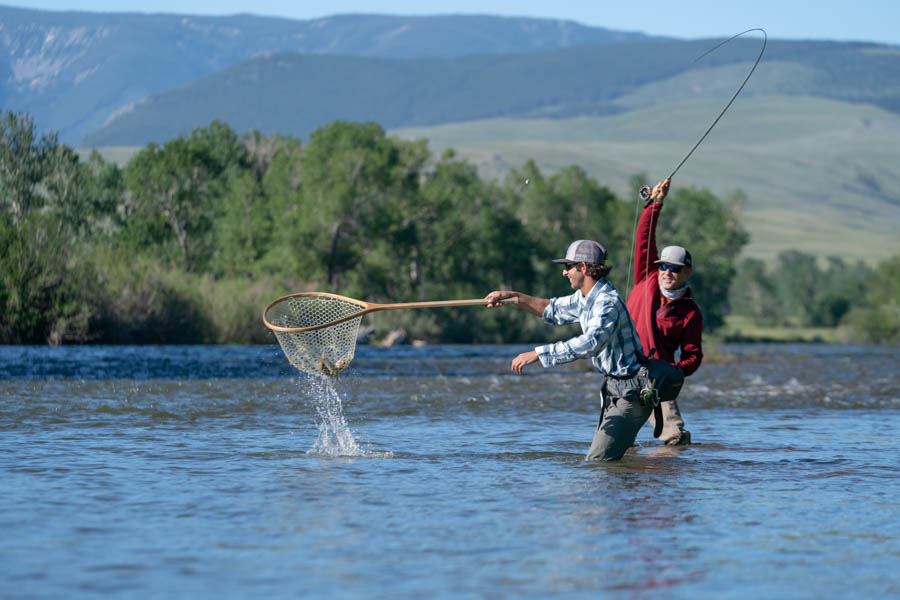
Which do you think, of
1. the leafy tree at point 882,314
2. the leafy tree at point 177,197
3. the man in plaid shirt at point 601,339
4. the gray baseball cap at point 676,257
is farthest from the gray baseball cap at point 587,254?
the leafy tree at point 882,314

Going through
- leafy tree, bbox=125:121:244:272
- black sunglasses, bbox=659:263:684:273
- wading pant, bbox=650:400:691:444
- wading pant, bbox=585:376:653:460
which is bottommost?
wading pant, bbox=650:400:691:444

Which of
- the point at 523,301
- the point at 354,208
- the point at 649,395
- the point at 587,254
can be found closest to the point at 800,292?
the point at 354,208

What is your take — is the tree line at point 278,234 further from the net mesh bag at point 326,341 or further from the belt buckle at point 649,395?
the belt buckle at point 649,395

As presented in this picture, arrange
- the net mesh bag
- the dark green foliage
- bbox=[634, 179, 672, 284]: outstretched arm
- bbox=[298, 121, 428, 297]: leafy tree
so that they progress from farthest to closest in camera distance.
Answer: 1. the dark green foliage
2. bbox=[298, 121, 428, 297]: leafy tree
3. the net mesh bag
4. bbox=[634, 179, 672, 284]: outstretched arm

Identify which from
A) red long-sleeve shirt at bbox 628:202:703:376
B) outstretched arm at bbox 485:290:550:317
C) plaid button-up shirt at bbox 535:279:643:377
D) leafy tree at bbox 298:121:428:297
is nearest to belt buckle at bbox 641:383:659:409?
plaid button-up shirt at bbox 535:279:643:377

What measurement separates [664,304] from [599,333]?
67.2 inches

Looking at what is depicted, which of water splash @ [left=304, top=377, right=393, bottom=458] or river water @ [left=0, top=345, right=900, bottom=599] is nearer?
river water @ [left=0, top=345, right=900, bottom=599]

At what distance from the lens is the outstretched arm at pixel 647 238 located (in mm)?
12219

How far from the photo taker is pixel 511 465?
41.1ft

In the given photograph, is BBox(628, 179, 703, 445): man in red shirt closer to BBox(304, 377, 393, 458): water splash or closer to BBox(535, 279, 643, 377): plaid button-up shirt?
BBox(535, 279, 643, 377): plaid button-up shirt

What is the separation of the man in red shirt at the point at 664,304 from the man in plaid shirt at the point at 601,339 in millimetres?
654

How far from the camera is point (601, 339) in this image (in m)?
10.6

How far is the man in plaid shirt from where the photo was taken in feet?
34.7

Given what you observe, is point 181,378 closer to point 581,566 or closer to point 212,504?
point 212,504
